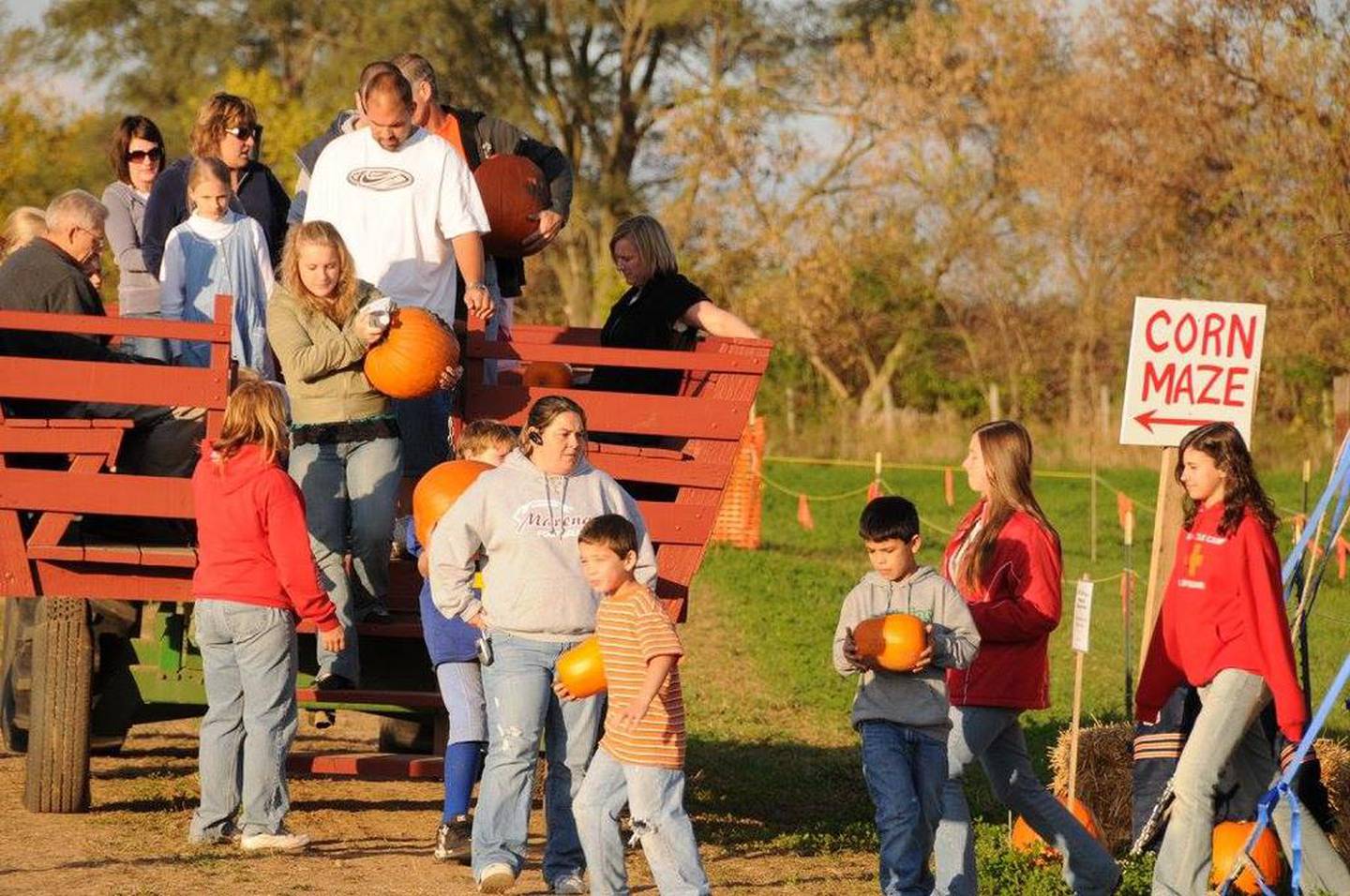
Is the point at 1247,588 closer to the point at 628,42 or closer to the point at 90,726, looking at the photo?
the point at 90,726

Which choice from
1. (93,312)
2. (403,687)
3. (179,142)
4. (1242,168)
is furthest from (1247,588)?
(179,142)

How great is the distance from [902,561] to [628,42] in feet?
151

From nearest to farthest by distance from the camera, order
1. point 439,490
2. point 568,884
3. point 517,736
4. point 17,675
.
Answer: point 517,736 → point 568,884 → point 439,490 → point 17,675

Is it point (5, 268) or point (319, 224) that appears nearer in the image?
point (319, 224)

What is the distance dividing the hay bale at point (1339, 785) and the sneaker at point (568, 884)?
11.3ft

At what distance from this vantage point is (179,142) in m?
50.5

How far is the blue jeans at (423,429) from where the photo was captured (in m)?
9.84

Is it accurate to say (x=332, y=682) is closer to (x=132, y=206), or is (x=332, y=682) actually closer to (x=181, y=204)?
(x=181, y=204)

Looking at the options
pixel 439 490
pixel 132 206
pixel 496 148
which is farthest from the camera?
pixel 132 206

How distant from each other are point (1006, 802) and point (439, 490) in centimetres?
243

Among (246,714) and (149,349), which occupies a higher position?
(149,349)

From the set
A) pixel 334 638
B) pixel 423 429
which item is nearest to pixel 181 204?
pixel 423 429

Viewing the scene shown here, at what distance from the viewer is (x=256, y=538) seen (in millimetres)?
8820

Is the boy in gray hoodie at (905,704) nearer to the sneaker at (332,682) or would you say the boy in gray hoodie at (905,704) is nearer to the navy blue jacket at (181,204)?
the sneaker at (332,682)
